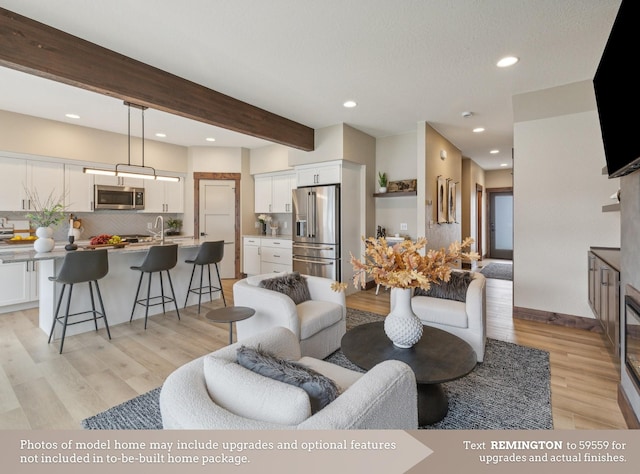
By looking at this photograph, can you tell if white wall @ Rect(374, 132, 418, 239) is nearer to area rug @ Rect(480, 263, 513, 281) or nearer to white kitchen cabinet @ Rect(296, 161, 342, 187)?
white kitchen cabinet @ Rect(296, 161, 342, 187)

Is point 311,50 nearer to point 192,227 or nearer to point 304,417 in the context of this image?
point 304,417

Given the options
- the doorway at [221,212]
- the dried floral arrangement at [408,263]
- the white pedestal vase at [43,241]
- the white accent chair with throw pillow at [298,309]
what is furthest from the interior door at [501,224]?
the white pedestal vase at [43,241]

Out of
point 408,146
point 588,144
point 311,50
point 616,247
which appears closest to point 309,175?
point 408,146

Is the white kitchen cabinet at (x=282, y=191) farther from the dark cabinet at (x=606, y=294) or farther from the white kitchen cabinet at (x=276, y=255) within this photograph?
the dark cabinet at (x=606, y=294)

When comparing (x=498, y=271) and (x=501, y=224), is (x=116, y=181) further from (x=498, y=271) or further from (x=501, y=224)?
(x=501, y=224)

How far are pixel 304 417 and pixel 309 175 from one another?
448cm

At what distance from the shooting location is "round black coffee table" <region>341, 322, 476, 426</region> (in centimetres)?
168

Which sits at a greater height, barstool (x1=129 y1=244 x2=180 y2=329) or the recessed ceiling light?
the recessed ceiling light

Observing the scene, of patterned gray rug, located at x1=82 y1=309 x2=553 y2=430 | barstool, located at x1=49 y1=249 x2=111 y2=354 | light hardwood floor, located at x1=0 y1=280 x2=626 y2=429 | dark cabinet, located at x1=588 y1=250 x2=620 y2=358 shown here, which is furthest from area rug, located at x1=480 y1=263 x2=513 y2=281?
barstool, located at x1=49 y1=249 x2=111 y2=354

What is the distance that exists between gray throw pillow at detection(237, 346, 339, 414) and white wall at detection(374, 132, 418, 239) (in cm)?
439

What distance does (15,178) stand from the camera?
14.0 ft

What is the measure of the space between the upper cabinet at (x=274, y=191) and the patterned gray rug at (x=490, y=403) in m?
4.00

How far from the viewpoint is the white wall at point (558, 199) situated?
3277 millimetres

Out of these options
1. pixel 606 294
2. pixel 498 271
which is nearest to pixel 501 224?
pixel 498 271
